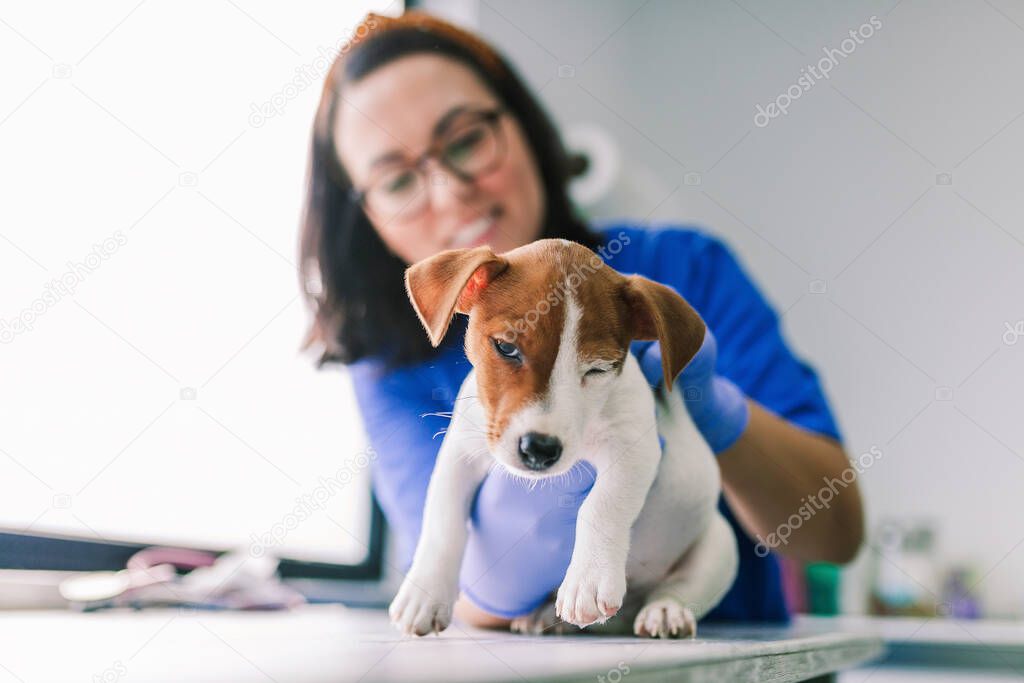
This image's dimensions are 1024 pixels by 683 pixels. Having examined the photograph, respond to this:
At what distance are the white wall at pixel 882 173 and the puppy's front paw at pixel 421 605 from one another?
0.77m

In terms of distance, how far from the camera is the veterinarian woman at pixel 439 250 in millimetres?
873

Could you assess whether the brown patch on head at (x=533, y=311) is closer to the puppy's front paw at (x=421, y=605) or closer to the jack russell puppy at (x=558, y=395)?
the jack russell puppy at (x=558, y=395)

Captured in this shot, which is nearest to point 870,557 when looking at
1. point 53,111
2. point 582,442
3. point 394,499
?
point 394,499

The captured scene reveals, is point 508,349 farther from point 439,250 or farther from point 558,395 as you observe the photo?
point 439,250

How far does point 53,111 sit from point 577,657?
122 centimetres

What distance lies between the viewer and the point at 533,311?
72cm

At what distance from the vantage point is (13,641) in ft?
4.10

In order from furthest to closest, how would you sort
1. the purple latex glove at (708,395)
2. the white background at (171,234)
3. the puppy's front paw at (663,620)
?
the white background at (171,234) < the puppy's front paw at (663,620) < the purple latex glove at (708,395)

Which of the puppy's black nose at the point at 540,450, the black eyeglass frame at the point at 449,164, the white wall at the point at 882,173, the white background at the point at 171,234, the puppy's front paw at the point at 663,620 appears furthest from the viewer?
the white wall at the point at 882,173

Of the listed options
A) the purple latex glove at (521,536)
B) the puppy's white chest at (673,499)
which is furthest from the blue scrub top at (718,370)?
the puppy's white chest at (673,499)

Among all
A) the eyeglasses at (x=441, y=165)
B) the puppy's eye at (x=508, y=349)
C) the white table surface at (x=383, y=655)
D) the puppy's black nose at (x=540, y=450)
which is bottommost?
the white table surface at (x=383, y=655)

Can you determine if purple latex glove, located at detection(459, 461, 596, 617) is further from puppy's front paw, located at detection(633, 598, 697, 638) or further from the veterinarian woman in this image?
puppy's front paw, located at detection(633, 598, 697, 638)

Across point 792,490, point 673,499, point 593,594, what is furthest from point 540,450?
point 792,490

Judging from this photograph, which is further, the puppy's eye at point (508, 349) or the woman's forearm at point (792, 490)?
the woman's forearm at point (792, 490)
